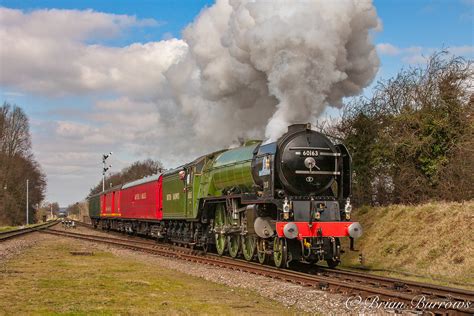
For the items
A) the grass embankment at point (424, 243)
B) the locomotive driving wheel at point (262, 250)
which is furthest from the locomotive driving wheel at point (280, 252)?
the grass embankment at point (424, 243)

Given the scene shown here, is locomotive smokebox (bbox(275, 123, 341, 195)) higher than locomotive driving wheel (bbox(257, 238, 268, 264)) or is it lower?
higher

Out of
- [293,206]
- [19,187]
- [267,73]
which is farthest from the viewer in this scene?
[19,187]

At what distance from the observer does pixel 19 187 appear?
218 ft

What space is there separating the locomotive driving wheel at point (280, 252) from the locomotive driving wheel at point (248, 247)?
153 centimetres

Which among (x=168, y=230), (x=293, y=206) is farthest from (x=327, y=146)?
(x=168, y=230)

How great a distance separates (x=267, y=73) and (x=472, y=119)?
295 inches

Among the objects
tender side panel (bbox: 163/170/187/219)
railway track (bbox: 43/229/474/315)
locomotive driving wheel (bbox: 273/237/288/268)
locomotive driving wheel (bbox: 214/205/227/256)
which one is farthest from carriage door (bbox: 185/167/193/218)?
locomotive driving wheel (bbox: 273/237/288/268)

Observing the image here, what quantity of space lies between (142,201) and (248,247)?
574 inches

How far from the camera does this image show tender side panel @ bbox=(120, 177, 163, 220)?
1021 inches

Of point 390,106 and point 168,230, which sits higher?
point 390,106

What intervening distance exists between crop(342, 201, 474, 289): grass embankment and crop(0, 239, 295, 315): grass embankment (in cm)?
508

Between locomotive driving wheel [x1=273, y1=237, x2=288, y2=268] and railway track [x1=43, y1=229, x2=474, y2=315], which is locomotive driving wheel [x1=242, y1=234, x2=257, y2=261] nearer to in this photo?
railway track [x1=43, y1=229, x2=474, y2=315]

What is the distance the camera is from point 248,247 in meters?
15.8

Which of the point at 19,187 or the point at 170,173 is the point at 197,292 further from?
the point at 19,187
